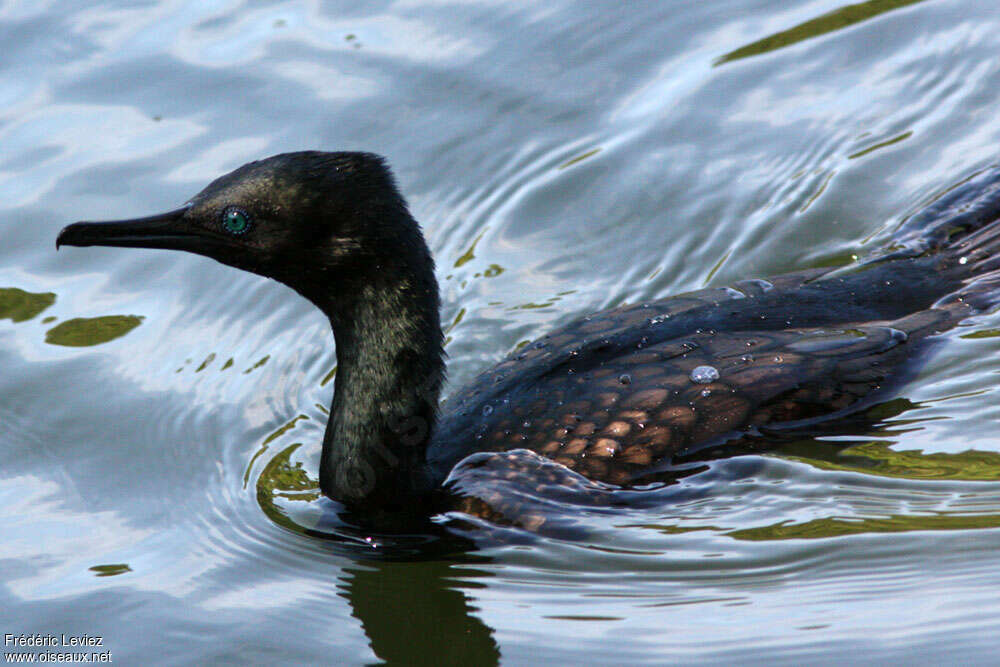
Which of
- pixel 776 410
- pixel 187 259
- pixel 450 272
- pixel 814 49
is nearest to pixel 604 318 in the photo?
pixel 776 410

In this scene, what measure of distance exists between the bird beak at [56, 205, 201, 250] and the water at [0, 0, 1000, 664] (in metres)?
1.15

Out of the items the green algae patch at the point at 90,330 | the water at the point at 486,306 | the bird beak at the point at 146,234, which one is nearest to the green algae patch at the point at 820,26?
the water at the point at 486,306

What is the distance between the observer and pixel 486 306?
22.8 feet

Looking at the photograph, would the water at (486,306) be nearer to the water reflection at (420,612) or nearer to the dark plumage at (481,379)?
the water reflection at (420,612)

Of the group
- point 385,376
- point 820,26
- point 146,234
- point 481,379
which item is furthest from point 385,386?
point 820,26

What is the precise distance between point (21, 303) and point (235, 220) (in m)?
A: 2.50

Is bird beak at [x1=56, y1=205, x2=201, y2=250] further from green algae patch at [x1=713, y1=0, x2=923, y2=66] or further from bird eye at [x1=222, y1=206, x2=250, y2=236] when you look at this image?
green algae patch at [x1=713, y1=0, x2=923, y2=66]

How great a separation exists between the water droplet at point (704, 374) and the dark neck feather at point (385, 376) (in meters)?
0.98

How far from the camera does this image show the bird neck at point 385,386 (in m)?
5.11

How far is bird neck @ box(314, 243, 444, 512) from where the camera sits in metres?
5.11

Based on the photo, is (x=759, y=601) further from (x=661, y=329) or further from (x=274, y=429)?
(x=274, y=429)

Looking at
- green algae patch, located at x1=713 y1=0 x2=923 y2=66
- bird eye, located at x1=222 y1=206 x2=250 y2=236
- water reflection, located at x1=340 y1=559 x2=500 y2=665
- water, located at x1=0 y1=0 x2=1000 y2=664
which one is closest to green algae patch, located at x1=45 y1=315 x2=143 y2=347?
water, located at x1=0 y1=0 x2=1000 y2=664

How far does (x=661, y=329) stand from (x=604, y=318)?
0.41 m

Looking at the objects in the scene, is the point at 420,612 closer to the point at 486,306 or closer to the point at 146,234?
the point at 146,234
